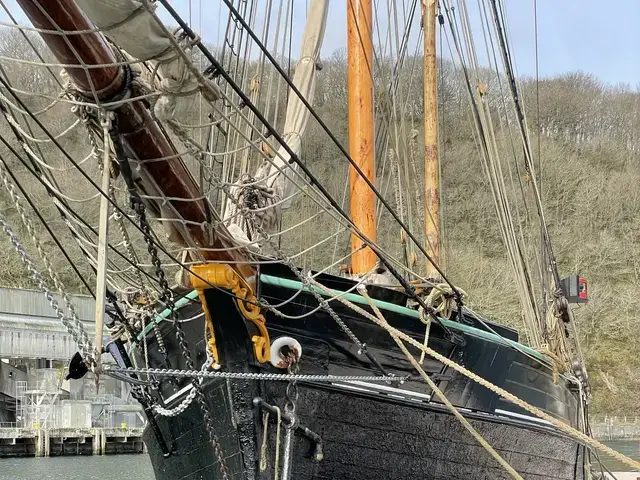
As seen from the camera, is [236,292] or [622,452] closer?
[236,292]

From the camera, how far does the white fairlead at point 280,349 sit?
6.41 m

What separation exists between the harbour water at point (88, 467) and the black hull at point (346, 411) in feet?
48.3

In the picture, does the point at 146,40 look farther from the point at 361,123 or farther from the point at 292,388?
the point at 361,123

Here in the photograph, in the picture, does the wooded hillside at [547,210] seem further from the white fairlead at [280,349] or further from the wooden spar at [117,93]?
the wooden spar at [117,93]

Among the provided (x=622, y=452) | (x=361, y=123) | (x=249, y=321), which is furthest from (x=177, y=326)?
(x=622, y=452)

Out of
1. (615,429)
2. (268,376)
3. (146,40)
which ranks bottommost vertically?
(615,429)

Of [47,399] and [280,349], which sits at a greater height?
[280,349]

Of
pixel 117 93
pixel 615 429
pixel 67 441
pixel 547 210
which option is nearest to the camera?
pixel 117 93

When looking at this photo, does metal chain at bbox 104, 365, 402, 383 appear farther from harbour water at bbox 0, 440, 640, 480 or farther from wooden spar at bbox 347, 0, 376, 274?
harbour water at bbox 0, 440, 640, 480

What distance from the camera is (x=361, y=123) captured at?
9414mm

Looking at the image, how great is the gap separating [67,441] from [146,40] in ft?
99.2

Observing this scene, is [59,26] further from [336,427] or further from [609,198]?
[609,198]

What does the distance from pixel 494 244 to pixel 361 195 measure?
119 feet

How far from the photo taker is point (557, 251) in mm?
44375
